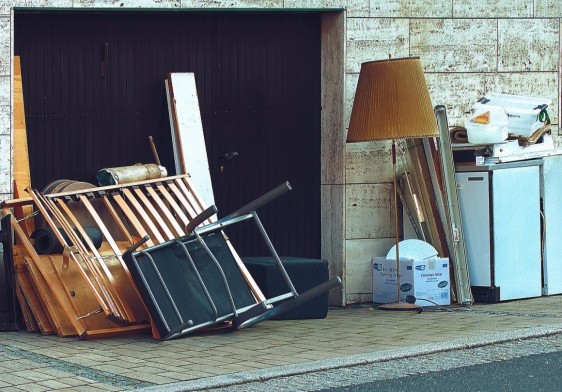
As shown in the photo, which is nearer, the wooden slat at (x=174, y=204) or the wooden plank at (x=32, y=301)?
the wooden plank at (x=32, y=301)

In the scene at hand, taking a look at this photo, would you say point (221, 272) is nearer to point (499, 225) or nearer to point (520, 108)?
point (499, 225)

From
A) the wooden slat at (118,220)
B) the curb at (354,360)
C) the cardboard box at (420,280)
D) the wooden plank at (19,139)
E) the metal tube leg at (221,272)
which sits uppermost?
the wooden plank at (19,139)

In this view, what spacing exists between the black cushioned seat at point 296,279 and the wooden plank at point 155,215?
0.84 metres

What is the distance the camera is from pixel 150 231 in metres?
9.68

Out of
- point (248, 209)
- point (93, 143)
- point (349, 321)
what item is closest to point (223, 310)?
point (248, 209)

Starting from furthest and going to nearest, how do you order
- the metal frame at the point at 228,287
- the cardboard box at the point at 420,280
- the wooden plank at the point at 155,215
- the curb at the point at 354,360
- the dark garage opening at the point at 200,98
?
the cardboard box at the point at 420,280 → the dark garage opening at the point at 200,98 → the wooden plank at the point at 155,215 → the metal frame at the point at 228,287 → the curb at the point at 354,360

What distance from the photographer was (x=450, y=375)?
7.80 metres

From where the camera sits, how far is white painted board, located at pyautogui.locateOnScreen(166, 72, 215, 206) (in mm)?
10516

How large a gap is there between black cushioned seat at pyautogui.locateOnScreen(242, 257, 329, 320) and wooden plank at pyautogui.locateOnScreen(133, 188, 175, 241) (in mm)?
842

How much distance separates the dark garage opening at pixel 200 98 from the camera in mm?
10281

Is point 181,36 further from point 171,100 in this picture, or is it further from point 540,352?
point 540,352

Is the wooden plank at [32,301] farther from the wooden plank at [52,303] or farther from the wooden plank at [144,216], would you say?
the wooden plank at [144,216]

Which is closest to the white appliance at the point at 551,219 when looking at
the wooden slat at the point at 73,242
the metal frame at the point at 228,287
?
the metal frame at the point at 228,287

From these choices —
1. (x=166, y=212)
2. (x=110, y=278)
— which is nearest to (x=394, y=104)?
(x=166, y=212)
